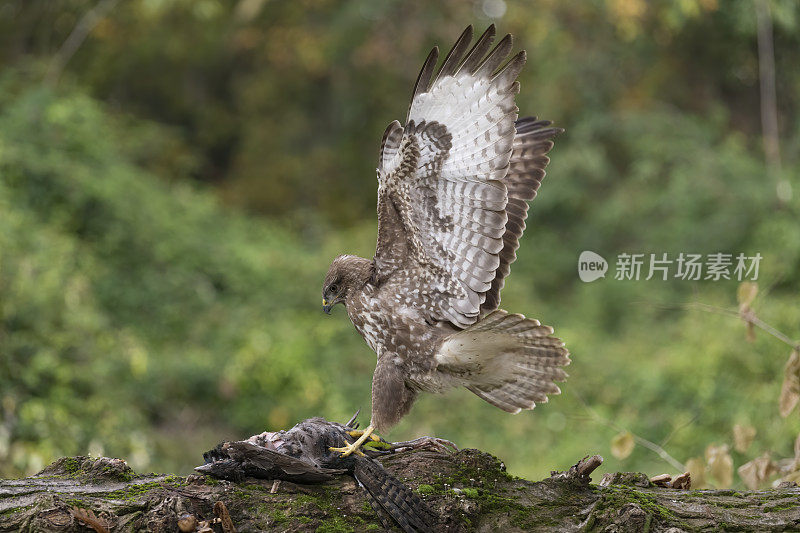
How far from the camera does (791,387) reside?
4547 millimetres

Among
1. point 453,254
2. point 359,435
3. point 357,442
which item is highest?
point 453,254

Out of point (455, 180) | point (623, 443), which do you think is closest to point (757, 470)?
point (623, 443)

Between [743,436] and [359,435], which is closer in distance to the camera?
[359,435]

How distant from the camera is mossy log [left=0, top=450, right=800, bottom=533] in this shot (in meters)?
2.96

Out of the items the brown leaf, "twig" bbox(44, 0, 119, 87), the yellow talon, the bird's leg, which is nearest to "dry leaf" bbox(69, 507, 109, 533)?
the bird's leg

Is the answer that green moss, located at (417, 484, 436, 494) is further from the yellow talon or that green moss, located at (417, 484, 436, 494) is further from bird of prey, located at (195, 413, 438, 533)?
the yellow talon

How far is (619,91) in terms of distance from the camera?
1408 centimetres

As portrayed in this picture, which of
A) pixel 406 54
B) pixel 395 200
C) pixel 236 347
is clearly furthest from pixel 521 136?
pixel 406 54

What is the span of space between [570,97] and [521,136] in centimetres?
952

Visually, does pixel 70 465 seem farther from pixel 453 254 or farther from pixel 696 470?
pixel 696 470

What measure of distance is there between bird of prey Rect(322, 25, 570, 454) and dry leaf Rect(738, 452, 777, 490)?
123cm

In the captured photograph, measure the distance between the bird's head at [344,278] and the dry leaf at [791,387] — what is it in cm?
200

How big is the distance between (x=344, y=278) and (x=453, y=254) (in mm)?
568

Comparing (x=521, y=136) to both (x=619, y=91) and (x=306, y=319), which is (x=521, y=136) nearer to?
(x=306, y=319)
